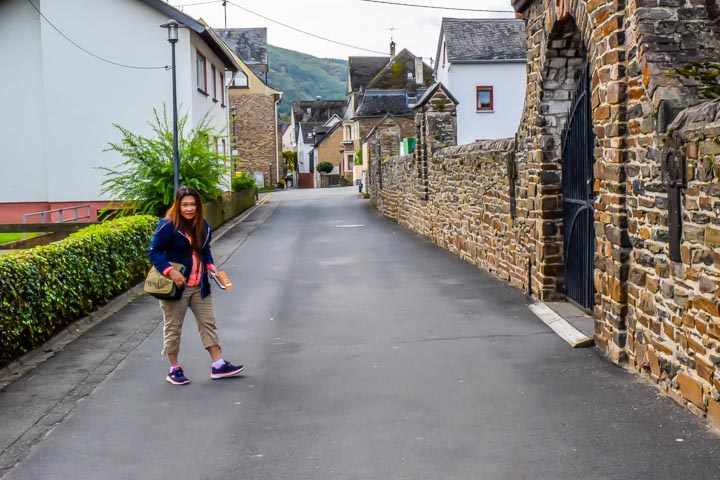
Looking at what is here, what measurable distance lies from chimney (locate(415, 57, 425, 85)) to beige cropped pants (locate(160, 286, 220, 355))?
6486 cm

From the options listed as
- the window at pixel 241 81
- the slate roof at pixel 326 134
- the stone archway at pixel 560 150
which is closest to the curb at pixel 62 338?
the stone archway at pixel 560 150

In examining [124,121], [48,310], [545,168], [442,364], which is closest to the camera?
[442,364]

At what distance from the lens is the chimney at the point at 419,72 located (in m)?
70.6

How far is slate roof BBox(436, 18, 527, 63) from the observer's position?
4803 centimetres

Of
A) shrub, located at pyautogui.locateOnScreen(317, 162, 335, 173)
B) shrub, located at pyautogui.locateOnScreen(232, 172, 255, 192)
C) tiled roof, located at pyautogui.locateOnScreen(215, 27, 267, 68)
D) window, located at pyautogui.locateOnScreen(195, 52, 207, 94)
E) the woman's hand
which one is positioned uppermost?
tiled roof, located at pyautogui.locateOnScreen(215, 27, 267, 68)

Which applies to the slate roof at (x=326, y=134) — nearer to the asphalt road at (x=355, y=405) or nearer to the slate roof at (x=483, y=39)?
the slate roof at (x=483, y=39)

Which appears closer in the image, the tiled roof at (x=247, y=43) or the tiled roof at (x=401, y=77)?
the tiled roof at (x=247, y=43)

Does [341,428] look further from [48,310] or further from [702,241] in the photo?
[48,310]

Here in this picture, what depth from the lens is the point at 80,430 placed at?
20.2ft

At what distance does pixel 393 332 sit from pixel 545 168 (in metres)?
3.05

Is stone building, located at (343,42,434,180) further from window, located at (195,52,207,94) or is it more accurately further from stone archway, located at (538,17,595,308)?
stone archway, located at (538,17,595,308)

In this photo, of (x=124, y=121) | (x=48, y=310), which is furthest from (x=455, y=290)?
(x=124, y=121)

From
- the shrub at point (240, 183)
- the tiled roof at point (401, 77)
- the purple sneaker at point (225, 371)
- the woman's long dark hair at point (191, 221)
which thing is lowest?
the purple sneaker at point (225, 371)

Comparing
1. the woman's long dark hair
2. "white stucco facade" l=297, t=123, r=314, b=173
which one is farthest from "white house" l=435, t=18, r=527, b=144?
"white stucco facade" l=297, t=123, r=314, b=173
